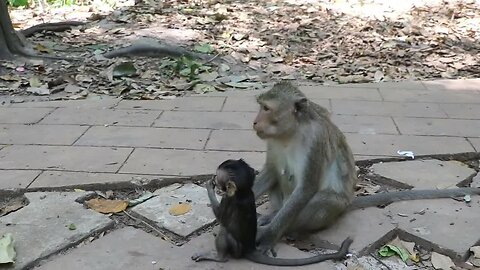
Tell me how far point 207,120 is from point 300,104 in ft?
7.56

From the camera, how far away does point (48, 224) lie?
338 cm

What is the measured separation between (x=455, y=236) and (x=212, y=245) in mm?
1351

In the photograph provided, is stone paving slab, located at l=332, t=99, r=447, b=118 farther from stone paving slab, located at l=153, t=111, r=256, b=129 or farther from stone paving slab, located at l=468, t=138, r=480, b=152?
stone paving slab, located at l=153, t=111, r=256, b=129

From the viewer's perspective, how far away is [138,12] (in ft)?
33.8

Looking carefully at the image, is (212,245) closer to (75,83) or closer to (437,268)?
(437,268)

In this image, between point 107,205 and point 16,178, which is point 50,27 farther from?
point 107,205

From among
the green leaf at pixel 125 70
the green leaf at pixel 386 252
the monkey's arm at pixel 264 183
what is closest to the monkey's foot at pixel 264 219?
the monkey's arm at pixel 264 183

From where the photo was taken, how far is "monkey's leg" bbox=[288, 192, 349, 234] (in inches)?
128

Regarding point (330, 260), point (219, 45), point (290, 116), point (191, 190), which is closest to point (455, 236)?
point (330, 260)

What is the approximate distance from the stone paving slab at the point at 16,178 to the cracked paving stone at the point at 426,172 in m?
2.41

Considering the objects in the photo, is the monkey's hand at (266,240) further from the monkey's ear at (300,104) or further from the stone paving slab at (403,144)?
the stone paving slab at (403,144)

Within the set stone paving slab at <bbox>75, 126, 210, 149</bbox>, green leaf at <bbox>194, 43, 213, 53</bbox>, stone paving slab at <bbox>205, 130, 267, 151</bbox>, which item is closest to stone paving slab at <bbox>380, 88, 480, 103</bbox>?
stone paving slab at <bbox>205, 130, 267, 151</bbox>

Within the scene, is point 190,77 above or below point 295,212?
below

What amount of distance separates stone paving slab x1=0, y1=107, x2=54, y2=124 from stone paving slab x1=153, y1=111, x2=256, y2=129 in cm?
116
